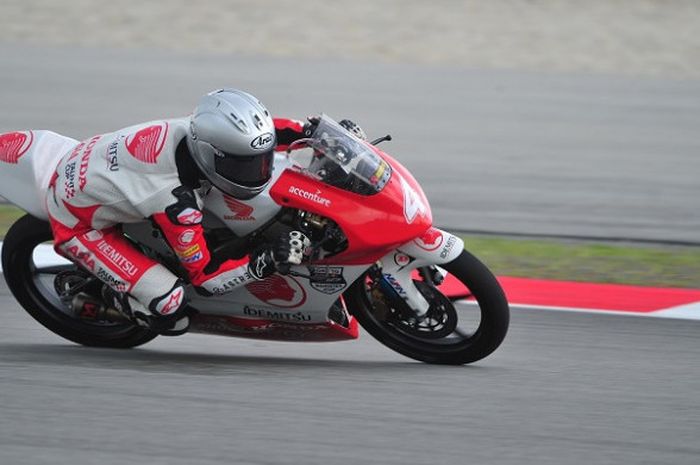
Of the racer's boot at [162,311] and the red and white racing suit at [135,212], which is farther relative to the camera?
the racer's boot at [162,311]

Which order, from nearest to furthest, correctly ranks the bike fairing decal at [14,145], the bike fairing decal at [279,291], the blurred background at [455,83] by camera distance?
the bike fairing decal at [279,291] < the bike fairing decal at [14,145] < the blurred background at [455,83]

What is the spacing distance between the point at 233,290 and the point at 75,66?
27.8 ft

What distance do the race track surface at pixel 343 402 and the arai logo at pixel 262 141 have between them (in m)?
1.04

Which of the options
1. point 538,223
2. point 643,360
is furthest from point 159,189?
point 538,223

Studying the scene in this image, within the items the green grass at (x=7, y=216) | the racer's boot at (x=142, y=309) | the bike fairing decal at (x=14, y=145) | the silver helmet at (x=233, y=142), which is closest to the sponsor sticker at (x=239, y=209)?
the silver helmet at (x=233, y=142)

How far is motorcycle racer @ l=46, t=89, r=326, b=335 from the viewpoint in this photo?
5180 millimetres

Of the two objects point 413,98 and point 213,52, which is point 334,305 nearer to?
point 413,98

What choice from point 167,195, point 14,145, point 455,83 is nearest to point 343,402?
point 167,195

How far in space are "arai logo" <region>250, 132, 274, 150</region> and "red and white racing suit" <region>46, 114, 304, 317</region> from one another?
376 millimetres

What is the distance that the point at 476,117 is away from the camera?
1172 cm

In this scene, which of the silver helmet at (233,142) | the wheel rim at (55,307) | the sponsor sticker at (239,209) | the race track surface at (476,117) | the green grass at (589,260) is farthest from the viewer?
the race track surface at (476,117)

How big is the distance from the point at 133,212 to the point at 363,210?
40.2 inches

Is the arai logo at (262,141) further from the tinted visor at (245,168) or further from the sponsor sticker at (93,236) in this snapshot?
the sponsor sticker at (93,236)

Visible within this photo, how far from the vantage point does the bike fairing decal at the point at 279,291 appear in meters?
5.57
